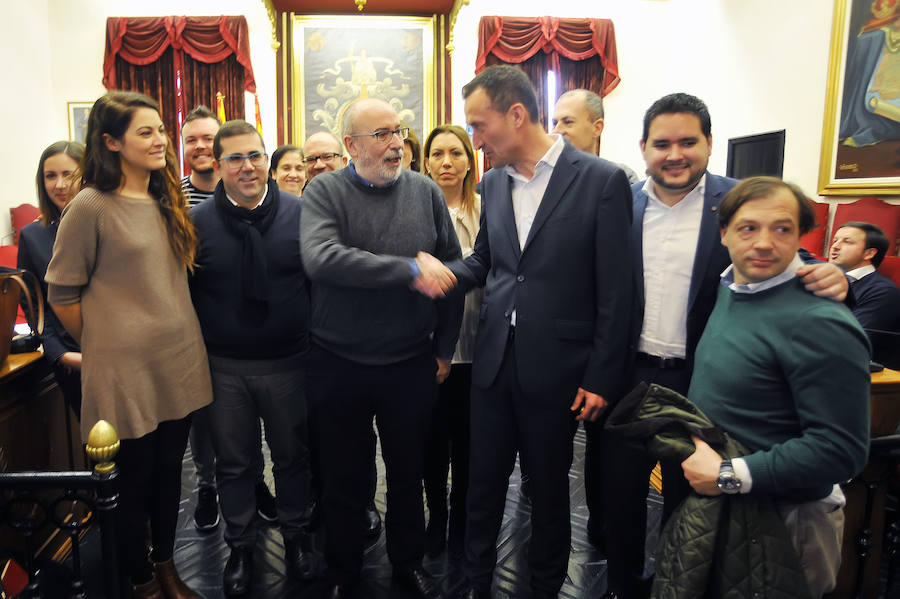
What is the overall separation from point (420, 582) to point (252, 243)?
1.44 metres

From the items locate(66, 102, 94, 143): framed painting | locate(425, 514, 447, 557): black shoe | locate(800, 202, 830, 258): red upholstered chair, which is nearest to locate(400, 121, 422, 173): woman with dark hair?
locate(425, 514, 447, 557): black shoe

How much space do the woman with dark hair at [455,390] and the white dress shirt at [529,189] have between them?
1.75 feet

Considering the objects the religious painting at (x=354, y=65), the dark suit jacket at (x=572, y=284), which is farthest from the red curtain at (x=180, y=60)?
the dark suit jacket at (x=572, y=284)

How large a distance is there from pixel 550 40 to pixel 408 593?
23.1ft

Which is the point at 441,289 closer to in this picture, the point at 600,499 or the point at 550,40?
the point at 600,499

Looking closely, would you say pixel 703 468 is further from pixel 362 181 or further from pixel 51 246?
pixel 51 246

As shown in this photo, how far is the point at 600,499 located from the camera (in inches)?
103

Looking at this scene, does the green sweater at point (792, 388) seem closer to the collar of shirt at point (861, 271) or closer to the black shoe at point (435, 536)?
the black shoe at point (435, 536)

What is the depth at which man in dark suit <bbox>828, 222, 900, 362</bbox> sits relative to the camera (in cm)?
309

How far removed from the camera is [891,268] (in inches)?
155

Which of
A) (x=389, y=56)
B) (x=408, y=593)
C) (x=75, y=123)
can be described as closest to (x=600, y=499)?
(x=408, y=593)

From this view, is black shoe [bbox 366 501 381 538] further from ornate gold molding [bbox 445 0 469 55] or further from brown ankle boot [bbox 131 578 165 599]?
ornate gold molding [bbox 445 0 469 55]

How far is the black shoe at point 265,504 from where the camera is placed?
2824 millimetres

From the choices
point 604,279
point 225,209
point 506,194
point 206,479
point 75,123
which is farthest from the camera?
point 75,123
